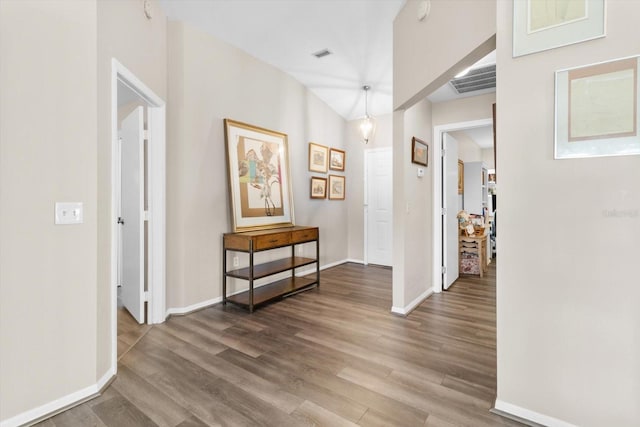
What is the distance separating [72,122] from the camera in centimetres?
177

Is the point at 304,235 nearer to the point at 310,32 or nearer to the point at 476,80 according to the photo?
the point at 310,32

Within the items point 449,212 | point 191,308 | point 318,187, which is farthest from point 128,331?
point 449,212

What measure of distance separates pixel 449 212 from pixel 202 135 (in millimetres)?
3251

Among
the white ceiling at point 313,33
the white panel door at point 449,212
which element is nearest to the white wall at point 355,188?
the white ceiling at point 313,33

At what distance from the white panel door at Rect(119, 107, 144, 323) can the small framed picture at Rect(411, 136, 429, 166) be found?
2737 mm

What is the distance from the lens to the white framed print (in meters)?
1.40

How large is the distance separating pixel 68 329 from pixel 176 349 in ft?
2.69

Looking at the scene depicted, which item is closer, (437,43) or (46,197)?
(46,197)

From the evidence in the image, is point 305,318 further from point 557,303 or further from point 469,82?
point 469,82

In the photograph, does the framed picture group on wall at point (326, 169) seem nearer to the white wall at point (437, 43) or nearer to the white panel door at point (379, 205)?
the white panel door at point (379, 205)

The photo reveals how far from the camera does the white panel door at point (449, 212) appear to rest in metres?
4.07

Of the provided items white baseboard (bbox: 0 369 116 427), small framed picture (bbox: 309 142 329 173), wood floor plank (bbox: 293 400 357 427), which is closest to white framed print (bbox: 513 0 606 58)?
wood floor plank (bbox: 293 400 357 427)

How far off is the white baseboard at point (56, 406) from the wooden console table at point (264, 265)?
4.91 feet

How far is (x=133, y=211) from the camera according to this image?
294cm
